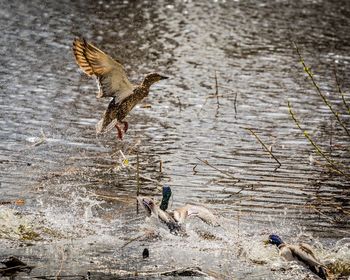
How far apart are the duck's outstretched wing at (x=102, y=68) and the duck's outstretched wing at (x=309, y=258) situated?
317 centimetres

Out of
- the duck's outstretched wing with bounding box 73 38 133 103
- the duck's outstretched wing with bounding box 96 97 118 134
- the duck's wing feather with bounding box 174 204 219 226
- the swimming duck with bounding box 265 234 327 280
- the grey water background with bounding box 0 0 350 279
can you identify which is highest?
the duck's outstretched wing with bounding box 73 38 133 103

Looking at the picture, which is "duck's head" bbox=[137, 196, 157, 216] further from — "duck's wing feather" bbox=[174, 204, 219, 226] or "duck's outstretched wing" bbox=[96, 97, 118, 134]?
"duck's outstretched wing" bbox=[96, 97, 118, 134]

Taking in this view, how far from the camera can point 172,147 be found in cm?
1327

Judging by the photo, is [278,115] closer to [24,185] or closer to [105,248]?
[24,185]

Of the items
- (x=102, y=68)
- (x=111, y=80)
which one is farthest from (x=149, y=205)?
(x=111, y=80)

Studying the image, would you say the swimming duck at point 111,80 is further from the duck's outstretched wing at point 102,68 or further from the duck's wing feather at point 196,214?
the duck's wing feather at point 196,214

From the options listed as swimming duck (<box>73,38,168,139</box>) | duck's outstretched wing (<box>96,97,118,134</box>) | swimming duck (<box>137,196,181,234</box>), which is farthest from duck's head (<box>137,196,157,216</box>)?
duck's outstretched wing (<box>96,97,118,134</box>)

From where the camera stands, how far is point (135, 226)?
31.7 ft

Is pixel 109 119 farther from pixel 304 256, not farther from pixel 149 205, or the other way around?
pixel 304 256

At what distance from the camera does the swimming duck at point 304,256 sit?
8148 mm

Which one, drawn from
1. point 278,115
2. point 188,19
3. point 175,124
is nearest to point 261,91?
point 278,115

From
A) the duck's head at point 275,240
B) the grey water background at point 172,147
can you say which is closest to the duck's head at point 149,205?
the grey water background at point 172,147

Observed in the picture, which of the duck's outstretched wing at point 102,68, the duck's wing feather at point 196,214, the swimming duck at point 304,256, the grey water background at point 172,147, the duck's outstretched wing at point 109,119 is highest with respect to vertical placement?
the duck's outstretched wing at point 102,68

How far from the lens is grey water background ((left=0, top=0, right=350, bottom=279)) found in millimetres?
9125
